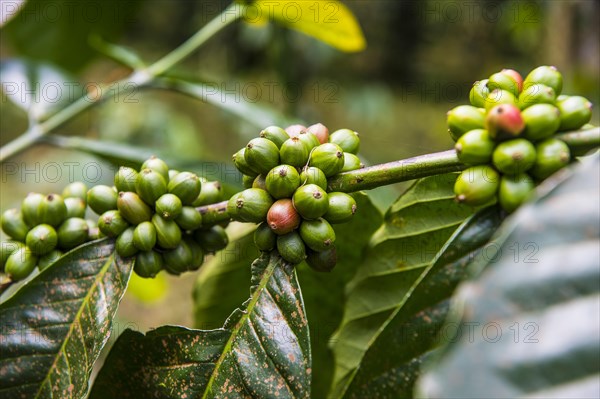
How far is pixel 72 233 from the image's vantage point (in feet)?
2.88

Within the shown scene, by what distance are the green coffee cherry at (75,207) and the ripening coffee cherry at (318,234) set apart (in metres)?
0.38

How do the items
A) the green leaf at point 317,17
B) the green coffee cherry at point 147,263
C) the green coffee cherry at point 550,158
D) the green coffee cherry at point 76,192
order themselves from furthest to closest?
1. the green leaf at point 317,17
2. the green coffee cherry at point 76,192
3. the green coffee cherry at point 147,263
4. the green coffee cherry at point 550,158

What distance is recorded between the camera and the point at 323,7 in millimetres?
1407

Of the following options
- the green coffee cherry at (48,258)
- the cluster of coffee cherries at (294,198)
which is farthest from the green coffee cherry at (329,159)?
the green coffee cherry at (48,258)

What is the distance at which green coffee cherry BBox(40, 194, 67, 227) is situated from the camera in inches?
34.3

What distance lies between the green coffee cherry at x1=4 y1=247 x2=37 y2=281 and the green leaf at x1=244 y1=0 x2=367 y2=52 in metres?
0.80

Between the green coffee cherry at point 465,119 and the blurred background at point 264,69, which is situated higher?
the blurred background at point 264,69

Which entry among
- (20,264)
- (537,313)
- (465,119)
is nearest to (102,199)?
(20,264)

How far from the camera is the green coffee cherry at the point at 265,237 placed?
768mm

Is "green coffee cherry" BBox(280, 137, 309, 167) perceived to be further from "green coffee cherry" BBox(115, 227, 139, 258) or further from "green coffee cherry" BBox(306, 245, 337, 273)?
"green coffee cherry" BBox(115, 227, 139, 258)

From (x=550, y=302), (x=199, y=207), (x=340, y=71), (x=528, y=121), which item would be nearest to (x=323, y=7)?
(x=199, y=207)

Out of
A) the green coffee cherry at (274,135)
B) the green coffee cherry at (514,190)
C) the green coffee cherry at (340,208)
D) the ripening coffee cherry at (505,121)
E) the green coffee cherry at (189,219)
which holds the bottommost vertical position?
the green coffee cherry at (514,190)

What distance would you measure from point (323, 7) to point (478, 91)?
77 centimetres

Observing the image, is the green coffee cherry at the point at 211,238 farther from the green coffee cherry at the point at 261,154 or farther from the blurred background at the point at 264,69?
the blurred background at the point at 264,69
